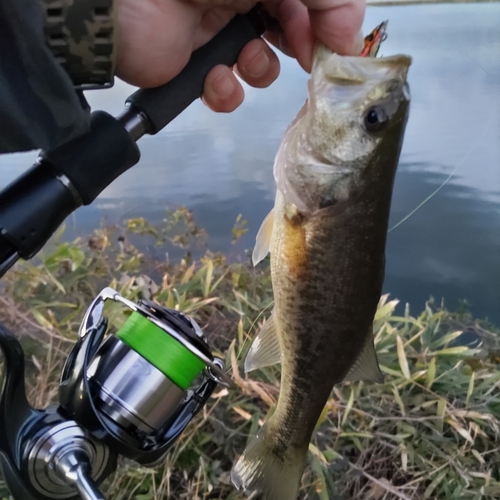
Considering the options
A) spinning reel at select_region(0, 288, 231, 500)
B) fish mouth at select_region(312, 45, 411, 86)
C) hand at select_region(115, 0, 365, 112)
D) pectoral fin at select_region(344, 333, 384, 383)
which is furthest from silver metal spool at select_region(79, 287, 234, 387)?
fish mouth at select_region(312, 45, 411, 86)

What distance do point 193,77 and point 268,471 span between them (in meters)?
0.89

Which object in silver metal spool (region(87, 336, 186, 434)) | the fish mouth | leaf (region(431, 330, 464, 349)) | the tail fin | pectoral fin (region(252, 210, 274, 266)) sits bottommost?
leaf (region(431, 330, 464, 349))

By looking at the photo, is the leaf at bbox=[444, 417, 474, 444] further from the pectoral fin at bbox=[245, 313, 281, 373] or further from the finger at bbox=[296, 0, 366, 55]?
the finger at bbox=[296, 0, 366, 55]

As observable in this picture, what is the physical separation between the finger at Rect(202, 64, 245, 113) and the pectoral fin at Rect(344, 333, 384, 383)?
24.6 inches

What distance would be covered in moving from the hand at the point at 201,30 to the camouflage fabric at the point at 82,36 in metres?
0.09

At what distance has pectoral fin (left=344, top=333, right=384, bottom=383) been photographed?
1026 millimetres

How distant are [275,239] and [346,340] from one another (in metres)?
0.26

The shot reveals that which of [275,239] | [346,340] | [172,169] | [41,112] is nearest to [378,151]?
[275,239]

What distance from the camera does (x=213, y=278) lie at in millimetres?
2107

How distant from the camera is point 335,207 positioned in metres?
0.92

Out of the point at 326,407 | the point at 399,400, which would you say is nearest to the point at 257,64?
the point at 326,407

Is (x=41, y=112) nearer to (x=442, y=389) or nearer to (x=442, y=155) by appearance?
(x=442, y=389)

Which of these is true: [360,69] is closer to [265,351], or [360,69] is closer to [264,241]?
[264,241]

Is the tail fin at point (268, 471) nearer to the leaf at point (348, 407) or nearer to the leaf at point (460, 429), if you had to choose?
the leaf at point (348, 407)
